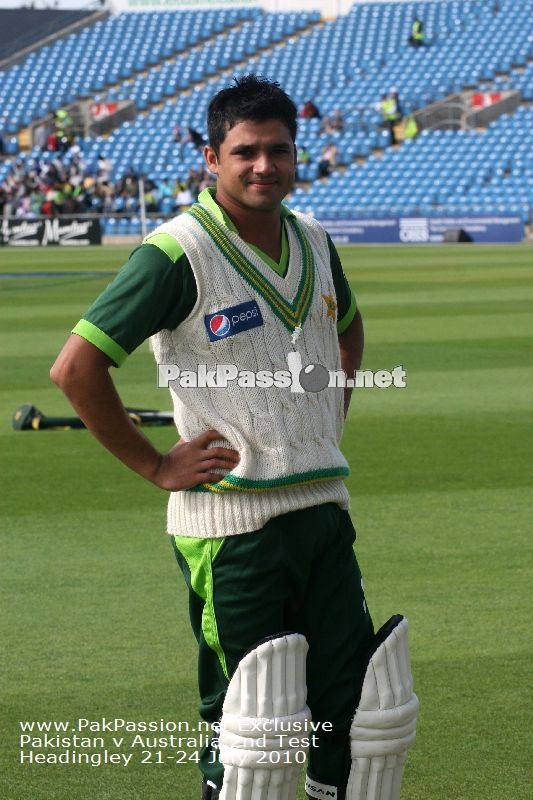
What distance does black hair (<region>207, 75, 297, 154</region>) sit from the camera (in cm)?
356

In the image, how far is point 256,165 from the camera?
354 cm

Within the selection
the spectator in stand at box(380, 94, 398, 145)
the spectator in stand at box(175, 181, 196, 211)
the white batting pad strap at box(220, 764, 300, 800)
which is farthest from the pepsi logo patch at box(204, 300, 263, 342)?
the spectator in stand at box(380, 94, 398, 145)

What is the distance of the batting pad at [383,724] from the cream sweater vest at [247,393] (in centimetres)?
41

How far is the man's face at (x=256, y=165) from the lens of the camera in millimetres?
3549

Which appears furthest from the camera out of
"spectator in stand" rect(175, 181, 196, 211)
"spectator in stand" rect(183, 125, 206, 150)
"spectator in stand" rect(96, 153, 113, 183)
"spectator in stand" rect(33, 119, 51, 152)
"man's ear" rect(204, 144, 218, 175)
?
"spectator in stand" rect(33, 119, 51, 152)

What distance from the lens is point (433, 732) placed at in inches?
190

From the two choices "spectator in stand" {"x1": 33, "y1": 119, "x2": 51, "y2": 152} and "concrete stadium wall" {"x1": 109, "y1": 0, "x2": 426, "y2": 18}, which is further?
"concrete stadium wall" {"x1": 109, "y1": 0, "x2": 426, "y2": 18}

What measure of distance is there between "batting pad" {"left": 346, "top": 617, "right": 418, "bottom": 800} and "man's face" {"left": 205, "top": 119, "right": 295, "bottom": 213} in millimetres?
1100

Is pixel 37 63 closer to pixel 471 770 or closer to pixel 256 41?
pixel 256 41

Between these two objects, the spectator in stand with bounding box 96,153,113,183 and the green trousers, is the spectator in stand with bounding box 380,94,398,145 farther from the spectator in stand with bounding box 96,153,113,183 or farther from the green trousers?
the green trousers

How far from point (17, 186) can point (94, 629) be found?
4283cm

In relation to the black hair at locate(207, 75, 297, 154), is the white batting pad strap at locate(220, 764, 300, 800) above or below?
below

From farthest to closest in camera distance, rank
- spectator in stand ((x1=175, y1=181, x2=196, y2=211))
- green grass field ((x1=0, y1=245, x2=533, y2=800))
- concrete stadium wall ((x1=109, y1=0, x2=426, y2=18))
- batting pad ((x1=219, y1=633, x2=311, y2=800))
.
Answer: concrete stadium wall ((x1=109, y1=0, x2=426, y2=18)) → spectator in stand ((x1=175, y1=181, x2=196, y2=211)) → green grass field ((x1=0, y1=245, x2=533, y2=800)) → batting pad ((x1=219, y1=633, x2=311, y2=800))

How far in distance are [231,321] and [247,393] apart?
0.18m
